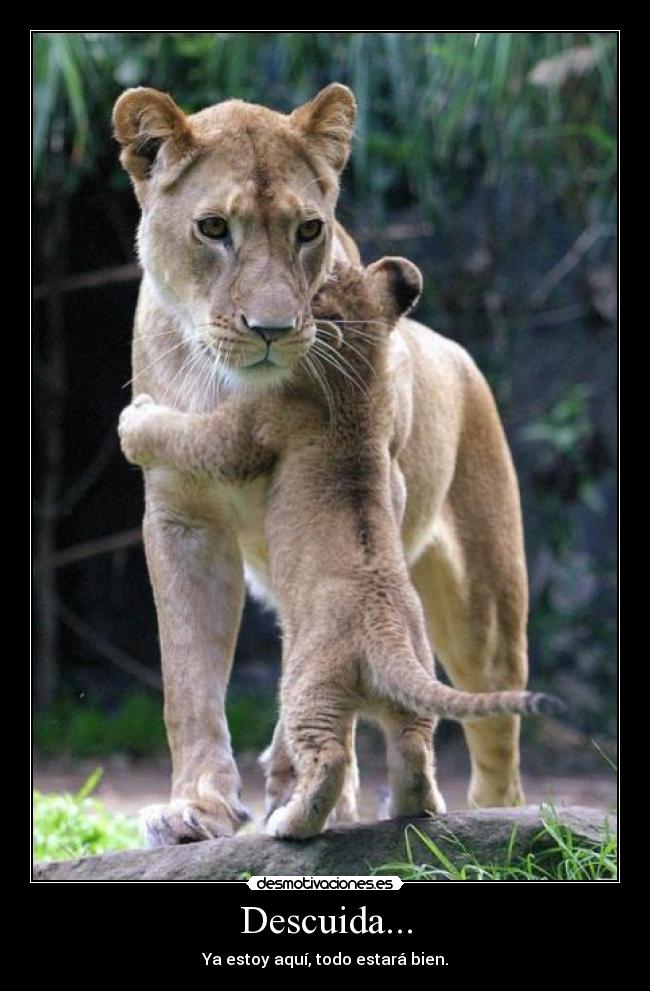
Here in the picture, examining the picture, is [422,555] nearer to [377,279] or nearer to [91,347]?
[377,279]

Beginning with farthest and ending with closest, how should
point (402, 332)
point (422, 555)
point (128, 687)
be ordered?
point (128, 687) < point (422, 555) < point (402, 332)

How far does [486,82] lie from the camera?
7.45 meters

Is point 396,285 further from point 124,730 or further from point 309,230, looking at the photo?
point 124,730

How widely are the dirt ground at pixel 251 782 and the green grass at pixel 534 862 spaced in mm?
3677

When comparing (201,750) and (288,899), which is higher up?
(201,750)

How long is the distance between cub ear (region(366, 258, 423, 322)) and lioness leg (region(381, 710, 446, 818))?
932mm

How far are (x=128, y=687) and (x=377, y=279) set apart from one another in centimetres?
591

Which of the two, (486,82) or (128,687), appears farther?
(128,687)

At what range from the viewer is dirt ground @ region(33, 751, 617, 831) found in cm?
726

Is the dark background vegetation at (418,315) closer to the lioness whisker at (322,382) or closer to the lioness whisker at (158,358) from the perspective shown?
the lioness whisker at (158,358)

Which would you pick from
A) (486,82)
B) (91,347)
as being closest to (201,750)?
(486,82)

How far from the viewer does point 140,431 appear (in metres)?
3.47

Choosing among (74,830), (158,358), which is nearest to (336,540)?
(158,358)

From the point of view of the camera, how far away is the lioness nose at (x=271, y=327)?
10.4 feet
